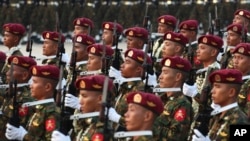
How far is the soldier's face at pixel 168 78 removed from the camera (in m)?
8.84

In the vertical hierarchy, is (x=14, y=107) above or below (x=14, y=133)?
above

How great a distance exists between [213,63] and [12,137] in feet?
11.0

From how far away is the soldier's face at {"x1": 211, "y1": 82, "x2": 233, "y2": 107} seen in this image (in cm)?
788

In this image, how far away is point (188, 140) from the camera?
28.0 ft

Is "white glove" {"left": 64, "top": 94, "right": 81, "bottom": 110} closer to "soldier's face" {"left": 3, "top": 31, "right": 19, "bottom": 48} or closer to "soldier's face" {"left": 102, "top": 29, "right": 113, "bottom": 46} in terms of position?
"soldier's face" {"left": 3, "top": 31, "right": 19, "bottom": 48}

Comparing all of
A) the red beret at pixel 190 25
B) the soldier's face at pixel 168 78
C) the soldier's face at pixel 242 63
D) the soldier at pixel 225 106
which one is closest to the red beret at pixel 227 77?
the soldier at pixel 225 106

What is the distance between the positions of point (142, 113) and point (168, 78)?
176 cm

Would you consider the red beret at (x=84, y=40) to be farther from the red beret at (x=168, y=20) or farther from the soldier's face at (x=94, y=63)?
the red beret at (x=168, y=20)

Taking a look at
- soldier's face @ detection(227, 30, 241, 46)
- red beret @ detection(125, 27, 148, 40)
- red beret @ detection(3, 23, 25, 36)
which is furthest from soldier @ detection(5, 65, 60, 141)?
soldier's face @ detection(227, 30, 241, 46)

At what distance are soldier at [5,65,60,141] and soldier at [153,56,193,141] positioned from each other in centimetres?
110

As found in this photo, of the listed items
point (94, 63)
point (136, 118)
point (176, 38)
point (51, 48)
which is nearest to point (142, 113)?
point (136, 118)

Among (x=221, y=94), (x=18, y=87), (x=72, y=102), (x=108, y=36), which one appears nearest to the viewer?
(x=221, y=94)

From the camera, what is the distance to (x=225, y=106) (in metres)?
7.84

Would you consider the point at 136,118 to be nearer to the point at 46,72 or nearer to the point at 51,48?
the point at 46,72
